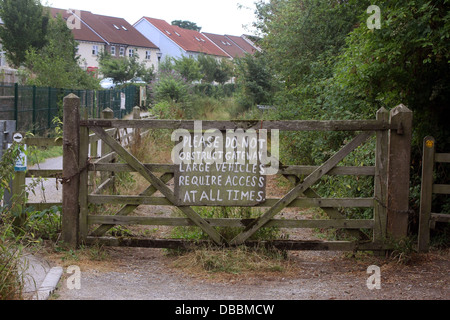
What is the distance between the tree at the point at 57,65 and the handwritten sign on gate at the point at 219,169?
59.9 feet

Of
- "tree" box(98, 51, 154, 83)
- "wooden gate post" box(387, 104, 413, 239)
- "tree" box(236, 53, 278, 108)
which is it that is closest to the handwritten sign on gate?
"wooden gate post" box(387, 104, 413, 239)

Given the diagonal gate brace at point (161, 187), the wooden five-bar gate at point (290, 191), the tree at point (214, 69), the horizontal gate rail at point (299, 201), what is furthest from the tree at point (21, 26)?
the horizontal gate rail at point (299, 201)

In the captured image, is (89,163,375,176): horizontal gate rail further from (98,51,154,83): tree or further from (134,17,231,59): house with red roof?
(134,17,231,59): house with red roof

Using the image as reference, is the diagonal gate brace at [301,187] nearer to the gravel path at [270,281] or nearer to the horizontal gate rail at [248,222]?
the horizontal gate rail at [248,222]

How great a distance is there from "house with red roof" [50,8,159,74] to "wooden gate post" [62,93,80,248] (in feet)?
178

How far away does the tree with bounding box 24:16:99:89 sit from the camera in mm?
23422

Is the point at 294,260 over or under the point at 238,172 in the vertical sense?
under

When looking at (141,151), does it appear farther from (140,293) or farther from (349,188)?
(140,293)

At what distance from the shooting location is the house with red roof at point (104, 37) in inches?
2522

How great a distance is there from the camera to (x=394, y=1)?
23.0 ft

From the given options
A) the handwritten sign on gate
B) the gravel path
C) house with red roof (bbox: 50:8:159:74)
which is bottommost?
the gravel path

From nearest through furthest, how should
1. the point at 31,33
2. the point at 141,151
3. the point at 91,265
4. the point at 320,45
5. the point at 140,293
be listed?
the point at 140,293 < the point at 91,265 < the point at 141,151 < the point at 320,45 < the point at 31,33

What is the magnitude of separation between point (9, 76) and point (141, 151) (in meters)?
15.3
